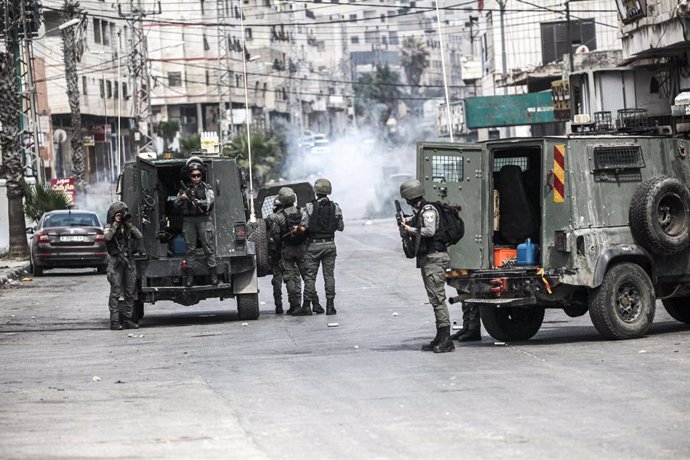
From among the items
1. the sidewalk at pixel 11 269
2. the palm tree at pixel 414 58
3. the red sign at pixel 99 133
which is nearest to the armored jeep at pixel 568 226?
the sidewalk at pixel 11 269

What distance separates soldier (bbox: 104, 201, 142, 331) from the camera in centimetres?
1973

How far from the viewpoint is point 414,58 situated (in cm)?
17200

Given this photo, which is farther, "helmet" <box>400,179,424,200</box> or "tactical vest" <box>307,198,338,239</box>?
"tactical vest" <box>307,198,338,239</box>

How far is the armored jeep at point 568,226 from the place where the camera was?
14766 millimetres

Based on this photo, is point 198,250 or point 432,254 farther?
point 198,250

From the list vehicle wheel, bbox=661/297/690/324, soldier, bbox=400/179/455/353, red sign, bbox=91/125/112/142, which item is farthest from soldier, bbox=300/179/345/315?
red sign, bbox=91/125/112/142

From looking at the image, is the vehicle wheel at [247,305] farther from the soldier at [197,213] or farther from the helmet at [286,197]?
the helmet at [286,197]

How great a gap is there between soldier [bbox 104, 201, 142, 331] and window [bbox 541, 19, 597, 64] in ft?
122

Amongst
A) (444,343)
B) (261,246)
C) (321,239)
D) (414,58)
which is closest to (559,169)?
(444,343)

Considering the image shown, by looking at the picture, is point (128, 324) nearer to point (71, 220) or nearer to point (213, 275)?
point (213, 275)

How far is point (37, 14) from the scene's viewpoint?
4647 cm

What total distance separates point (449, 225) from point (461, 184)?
1230mm

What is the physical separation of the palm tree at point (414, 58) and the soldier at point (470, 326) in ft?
511

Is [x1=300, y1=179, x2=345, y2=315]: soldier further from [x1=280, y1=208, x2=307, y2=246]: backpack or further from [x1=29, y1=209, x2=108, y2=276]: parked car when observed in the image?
[x1=29, y1=209, x2=108, y2=276]: parked car
